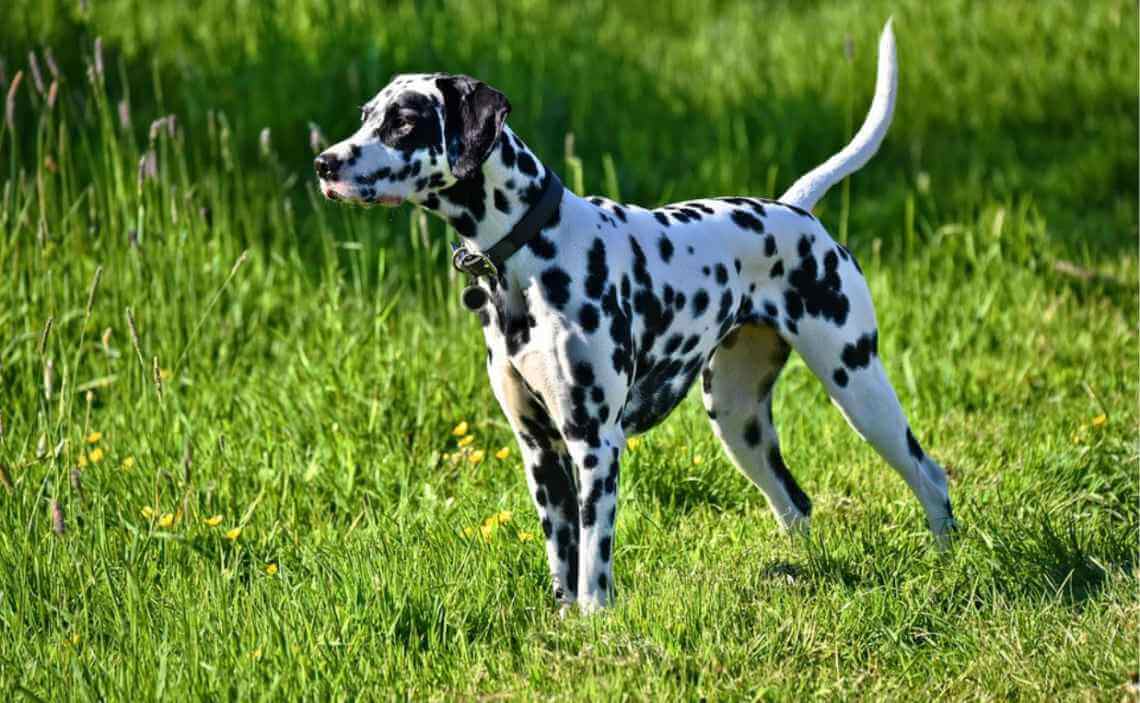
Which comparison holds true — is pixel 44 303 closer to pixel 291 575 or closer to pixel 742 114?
pixel 291 575

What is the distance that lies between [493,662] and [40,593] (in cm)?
133

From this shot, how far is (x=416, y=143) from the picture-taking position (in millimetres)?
3764

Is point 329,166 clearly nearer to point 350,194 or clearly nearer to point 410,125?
point 350,194

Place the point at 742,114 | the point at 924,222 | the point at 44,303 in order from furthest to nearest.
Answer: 1. the point at 742,114
2. the point at 924,222
3. the point at 44,303

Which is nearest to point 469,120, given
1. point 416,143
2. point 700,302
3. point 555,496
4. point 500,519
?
point 416,143

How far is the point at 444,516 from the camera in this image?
4.83 meters

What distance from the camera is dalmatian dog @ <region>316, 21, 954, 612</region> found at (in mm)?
3805

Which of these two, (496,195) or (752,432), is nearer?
(496,195)

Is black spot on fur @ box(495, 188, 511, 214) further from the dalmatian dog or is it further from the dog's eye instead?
the dog's eye

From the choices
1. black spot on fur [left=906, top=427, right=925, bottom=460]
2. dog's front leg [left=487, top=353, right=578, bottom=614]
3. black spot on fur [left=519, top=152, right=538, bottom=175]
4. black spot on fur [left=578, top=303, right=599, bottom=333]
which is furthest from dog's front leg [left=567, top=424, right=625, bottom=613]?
black spot on fur [left=906, top=427, right=925, bottom=460]

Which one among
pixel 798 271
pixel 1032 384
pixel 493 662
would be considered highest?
pixel 798 271

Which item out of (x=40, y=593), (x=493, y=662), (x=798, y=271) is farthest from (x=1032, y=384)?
(x=40, y=593)

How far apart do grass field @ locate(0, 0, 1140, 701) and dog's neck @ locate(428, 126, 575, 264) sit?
0.88 metres

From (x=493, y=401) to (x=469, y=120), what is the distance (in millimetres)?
2031
